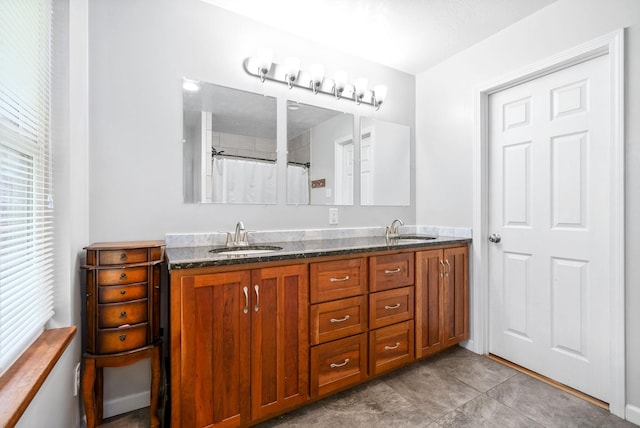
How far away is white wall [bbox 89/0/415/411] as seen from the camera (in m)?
1.68

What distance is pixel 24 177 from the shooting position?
111 centimetres

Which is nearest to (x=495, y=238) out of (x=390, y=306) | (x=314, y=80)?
(x=390, y=306)

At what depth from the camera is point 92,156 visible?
5.44 feet

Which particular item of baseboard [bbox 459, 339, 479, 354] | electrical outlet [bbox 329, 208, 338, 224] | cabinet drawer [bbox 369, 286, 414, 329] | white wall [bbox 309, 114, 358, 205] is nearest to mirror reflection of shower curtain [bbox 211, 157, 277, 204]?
white wall [bbox 309, 114, 358, 205]

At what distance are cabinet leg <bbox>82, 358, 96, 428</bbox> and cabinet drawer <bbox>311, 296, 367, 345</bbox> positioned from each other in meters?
1.04

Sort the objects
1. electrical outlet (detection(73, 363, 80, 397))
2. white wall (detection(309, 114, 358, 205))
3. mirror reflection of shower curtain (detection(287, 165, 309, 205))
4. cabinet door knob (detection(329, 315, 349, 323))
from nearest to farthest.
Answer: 1. electrical outlet (detection(73, 363, 80, 397))
2. cabinet door knob (detection(329, 315, 349, 323))
3. mirror reflection of shower curtain (detection(287, 165, 309, 205))
4. white wall (detection(309, 114, 358, 205))

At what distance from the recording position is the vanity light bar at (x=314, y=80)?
2.08m

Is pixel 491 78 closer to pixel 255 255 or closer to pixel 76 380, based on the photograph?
pixel 255 255

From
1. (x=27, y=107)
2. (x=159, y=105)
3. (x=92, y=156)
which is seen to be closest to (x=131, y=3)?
(x=159, y=105)

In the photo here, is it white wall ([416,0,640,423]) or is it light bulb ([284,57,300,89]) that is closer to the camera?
white wall ([416,0,640,423])

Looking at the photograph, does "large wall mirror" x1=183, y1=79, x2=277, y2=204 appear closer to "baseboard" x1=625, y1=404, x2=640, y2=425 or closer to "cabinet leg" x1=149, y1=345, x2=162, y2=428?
"cabinet leg" x1=149, y1=345, x2=162, y2=428

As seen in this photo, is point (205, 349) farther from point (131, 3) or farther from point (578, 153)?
point (578, 153)

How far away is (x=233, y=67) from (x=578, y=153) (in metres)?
2.27

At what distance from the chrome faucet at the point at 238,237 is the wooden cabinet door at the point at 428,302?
1.18 m
